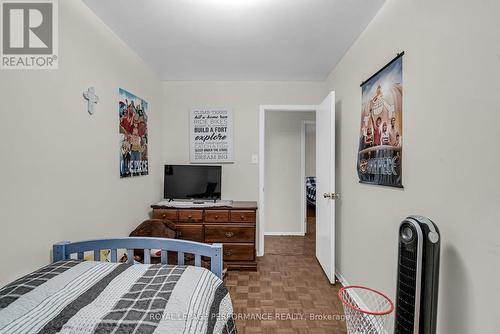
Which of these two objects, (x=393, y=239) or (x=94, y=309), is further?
(x=393, y=239)

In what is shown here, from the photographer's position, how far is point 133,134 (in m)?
2.72

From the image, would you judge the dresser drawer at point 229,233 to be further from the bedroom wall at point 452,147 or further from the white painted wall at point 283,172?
the white painted wall at point 283,172

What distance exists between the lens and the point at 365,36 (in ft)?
7.36

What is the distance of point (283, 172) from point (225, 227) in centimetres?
190

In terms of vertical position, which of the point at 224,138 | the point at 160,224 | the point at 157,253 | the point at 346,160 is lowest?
the point at 157,253

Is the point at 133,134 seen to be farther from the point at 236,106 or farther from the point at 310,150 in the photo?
the point at 310,150

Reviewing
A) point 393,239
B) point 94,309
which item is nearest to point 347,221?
point 393,239

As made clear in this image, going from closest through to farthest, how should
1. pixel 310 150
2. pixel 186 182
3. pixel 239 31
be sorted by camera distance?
pixel 239 31, pixel 186 182, pixel 310 150

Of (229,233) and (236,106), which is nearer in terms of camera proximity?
(229,233)

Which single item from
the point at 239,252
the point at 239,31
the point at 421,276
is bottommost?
the point at 239,252

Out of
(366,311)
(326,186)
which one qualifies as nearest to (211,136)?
(326,186)

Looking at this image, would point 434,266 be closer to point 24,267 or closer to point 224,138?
point 24,267

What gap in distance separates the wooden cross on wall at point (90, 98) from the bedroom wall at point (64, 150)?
1.6 inches

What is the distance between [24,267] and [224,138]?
2.54 m
